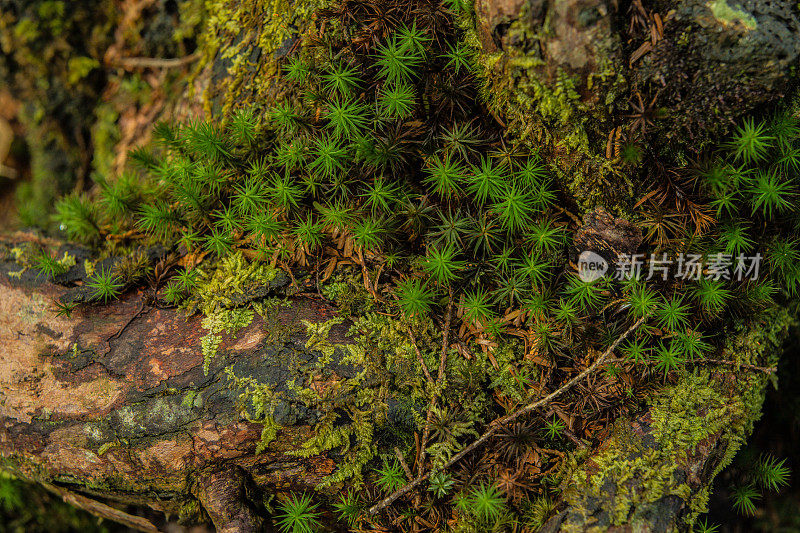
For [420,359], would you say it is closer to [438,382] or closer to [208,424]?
[438,382]

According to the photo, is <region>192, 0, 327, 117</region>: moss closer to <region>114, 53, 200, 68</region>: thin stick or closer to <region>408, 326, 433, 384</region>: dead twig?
<region>114, 53, 200, 68</region>: thin stick

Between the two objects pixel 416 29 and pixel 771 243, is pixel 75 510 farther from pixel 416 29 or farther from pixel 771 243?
pixel 771 243

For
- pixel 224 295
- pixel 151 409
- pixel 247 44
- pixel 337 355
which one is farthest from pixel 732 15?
pixel 151 409

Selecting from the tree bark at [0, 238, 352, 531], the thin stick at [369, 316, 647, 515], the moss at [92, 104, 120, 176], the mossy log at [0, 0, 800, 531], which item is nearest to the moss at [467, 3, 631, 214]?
the mossy log at [0, 0, 800, 531]

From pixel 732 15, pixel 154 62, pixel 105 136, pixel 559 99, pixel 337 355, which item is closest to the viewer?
pixel 732 15

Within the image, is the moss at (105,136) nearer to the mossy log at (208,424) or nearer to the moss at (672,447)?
the mossy log at (208,424)

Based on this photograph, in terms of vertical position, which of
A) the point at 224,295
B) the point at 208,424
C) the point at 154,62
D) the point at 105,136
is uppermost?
the point at 154,62

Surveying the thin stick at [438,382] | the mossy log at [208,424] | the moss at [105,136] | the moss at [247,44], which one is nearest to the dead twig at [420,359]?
the thin stick at [438,382]
